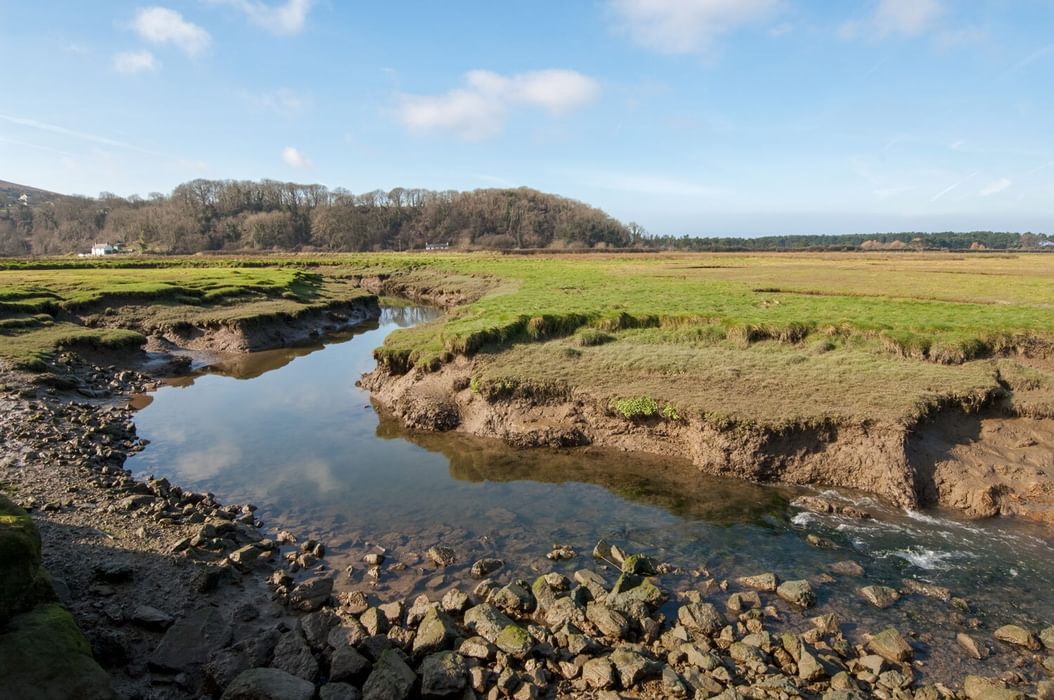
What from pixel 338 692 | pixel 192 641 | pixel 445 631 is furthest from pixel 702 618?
pixel 192 641

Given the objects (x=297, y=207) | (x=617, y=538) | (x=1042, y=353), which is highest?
(x=297, y=207)

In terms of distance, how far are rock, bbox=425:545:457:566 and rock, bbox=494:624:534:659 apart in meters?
3.04

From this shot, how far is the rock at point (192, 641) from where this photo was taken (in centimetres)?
842

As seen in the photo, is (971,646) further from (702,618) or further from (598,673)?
(598,673)

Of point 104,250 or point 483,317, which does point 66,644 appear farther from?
point 104,250

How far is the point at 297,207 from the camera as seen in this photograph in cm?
15400

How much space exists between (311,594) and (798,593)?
931 cm

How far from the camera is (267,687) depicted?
763 cm

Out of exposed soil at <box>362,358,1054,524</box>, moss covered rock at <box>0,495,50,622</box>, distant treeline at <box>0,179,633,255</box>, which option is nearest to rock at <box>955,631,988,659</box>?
exposed soil at <box>362,358,1054,524</box>

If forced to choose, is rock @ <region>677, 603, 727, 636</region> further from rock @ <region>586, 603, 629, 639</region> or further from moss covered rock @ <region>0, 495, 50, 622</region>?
moss covered rock @ <region>0, 495, 50, 622</region>

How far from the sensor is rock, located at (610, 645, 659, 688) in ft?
27.7

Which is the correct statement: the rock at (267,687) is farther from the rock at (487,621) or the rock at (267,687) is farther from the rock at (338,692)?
the rock at (487,621)

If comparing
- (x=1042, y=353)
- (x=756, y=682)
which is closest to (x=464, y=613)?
(x=756, y=682)

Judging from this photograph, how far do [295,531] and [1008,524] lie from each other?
17639 mm
